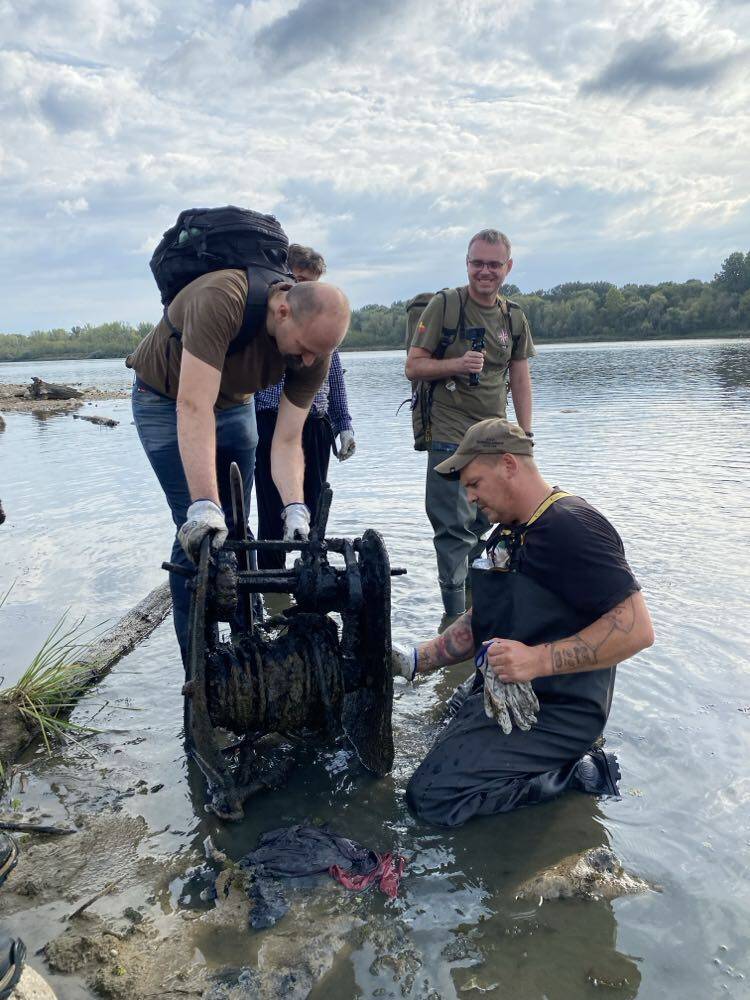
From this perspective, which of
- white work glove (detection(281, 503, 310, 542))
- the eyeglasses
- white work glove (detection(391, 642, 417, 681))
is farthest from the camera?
the eyeglasses

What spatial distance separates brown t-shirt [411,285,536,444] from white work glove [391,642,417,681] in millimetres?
2206

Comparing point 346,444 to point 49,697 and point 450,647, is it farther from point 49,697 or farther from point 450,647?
point 49,697

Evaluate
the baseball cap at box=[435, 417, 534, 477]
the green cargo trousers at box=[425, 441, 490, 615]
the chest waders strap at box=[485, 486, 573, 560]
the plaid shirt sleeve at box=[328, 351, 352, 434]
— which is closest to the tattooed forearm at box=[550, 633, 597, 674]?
the chest waders strap at box=[485, 486, 573, 560]

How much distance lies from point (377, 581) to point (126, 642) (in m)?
2.75

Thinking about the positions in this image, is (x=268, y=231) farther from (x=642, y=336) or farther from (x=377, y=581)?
(x=642, y=336)

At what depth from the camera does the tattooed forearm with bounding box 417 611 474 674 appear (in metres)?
4.00

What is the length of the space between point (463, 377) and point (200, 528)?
3049mm

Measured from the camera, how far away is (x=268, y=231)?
3.91 metres

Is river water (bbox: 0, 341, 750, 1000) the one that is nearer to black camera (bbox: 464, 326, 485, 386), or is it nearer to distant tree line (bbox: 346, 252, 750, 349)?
black camera (bbox: 464, 326, 485, 386)

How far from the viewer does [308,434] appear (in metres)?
6.65

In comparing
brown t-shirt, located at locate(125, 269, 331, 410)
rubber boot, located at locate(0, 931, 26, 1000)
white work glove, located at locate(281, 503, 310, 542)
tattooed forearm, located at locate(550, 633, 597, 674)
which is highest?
brown t-shirt, located at locate(125, 269, 331, 410)

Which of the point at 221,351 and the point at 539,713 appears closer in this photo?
the point at 539,713

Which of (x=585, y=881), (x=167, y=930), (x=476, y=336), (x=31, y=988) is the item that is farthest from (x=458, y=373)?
(x=31, y=988)

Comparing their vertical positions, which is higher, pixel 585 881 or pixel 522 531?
pixel 522 531
